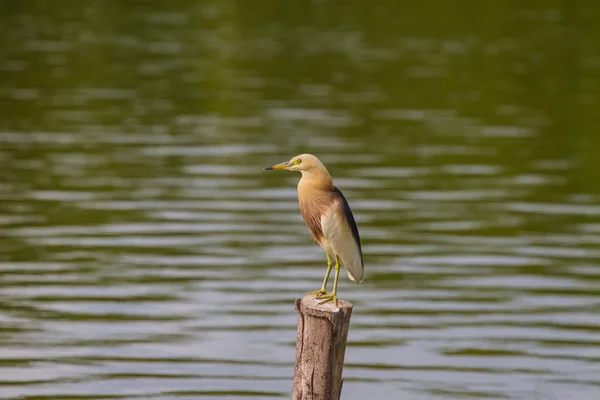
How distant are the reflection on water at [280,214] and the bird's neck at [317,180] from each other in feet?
14.6

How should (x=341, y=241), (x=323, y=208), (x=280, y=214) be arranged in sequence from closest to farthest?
(x=323, y=208) < (x=341, y=241) < (x=280, y=214)

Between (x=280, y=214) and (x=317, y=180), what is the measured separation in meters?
10.8

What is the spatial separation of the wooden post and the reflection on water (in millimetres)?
4050

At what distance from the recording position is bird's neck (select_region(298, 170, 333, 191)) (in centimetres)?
866

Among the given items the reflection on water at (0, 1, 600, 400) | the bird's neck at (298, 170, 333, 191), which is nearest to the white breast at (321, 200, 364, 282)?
the bird's neck at (298, 170, 333, 191)

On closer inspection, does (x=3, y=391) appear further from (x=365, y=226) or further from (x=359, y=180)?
(x=359, y=180)

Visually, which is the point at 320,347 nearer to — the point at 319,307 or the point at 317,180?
the point at 319,307

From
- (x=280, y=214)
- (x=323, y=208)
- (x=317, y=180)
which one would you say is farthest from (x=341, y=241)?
(x=280, y=214)

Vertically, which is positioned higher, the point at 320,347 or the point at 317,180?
the point at 317,180

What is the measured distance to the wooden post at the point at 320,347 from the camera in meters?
8.60

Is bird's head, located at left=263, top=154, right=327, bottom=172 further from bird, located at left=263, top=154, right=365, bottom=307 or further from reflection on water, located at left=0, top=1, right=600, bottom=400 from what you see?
reflection on water, located at left=0, top=1, right=600, bottom=400

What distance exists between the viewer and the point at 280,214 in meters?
19.5

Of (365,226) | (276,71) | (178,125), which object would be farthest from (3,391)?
(276,71)

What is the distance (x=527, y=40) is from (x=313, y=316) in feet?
102
